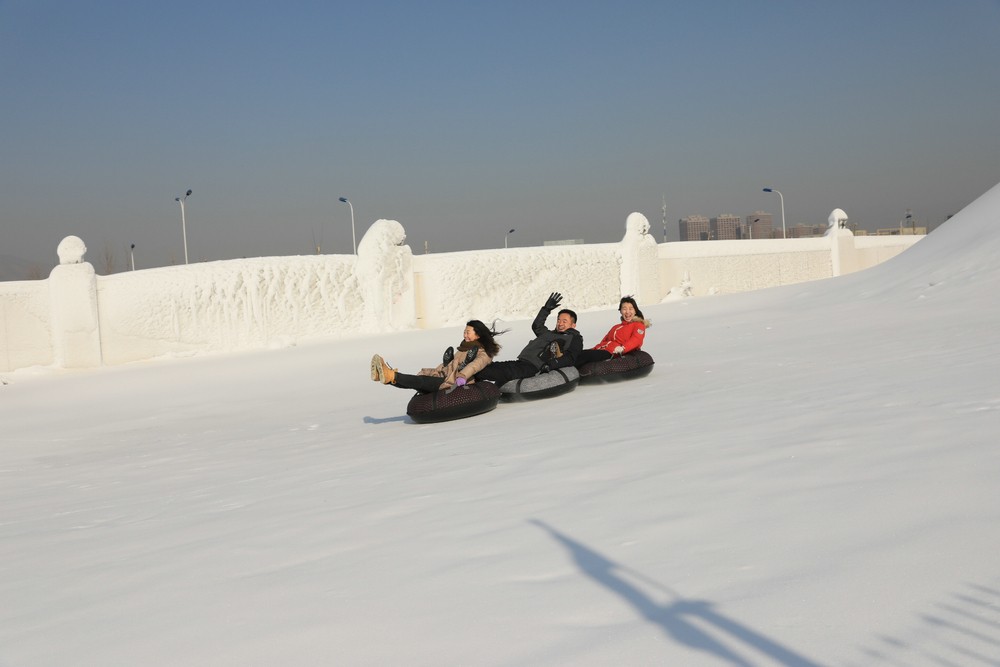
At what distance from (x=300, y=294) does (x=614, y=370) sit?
1623 centimetres

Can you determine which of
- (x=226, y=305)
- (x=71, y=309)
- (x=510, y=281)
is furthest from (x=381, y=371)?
(x=510, y=281)

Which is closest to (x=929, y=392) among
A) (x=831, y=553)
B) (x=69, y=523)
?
(x=831, y=553)

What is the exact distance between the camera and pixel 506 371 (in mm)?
9602

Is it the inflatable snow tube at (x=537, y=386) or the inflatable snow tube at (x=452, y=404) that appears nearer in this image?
the inflatable snow tube at (x=452, y=404)

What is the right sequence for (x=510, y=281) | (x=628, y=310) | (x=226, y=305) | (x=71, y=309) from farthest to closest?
(x=510, y=281)
(x=226, y=305)
(x=71, y=309)
(x=628, y=310)

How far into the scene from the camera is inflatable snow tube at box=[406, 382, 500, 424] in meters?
8.90

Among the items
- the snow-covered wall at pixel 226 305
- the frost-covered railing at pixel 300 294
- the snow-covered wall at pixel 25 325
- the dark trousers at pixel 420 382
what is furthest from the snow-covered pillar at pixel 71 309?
the dark trousers at pixel 420 382

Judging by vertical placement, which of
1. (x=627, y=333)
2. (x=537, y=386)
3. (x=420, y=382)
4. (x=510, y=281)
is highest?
(x=510, y=281)

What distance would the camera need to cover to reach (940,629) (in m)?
2.60

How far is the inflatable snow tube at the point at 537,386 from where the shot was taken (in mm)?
9664

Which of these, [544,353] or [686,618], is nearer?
[686,618]

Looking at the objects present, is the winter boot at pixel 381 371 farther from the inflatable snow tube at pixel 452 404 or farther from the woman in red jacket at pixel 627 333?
the woman in red jacket at pixel 627 333

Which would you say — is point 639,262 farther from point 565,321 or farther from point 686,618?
point 686,618

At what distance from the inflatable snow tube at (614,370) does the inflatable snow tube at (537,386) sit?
0.64 m
